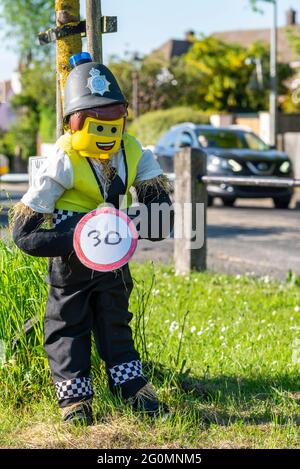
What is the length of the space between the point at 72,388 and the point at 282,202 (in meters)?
12.6

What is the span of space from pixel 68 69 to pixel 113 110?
1.78 ft

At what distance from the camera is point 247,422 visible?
12.2 feet

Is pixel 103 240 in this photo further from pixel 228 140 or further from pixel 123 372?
pixel 228 140

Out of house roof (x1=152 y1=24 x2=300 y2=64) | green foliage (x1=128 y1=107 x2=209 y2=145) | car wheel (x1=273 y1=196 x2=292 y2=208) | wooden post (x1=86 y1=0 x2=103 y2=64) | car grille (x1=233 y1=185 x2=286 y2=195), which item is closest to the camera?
wooden post (x1=86 y1=0 x2=103 y2=64)

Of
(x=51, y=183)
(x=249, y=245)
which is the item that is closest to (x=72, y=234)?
(x=51, y=183)

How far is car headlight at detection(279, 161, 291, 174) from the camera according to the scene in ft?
53.1

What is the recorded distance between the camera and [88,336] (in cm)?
368

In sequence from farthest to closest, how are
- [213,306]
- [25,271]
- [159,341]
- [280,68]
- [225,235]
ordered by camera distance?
[280,68]
[225,235]
[213,306]
[159,341]
[25,271]

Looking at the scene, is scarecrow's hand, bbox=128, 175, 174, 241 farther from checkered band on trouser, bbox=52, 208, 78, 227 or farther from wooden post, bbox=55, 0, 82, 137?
wooden post, bbox=55, 0, 82, 137

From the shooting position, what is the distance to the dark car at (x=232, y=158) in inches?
609

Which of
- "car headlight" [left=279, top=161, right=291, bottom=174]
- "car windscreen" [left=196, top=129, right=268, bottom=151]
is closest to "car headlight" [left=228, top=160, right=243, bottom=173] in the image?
"car windscreen" [left=196, top=129, right=268, bottom=151]

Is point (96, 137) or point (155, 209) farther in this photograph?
point (155, 209)
